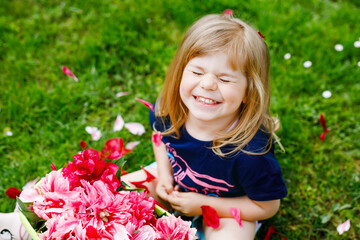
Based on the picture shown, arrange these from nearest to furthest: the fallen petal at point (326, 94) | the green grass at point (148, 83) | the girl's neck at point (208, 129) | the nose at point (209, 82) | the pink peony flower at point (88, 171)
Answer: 1. the pink peony flower at point (88, 171)
2. the nose at point (209, 82)
3. the girl's neck at point (208, 129)
4. the green grass at point (148, 83)
5. the fallen petal at point (326, 94)

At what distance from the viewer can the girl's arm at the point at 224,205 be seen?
1.68 metres

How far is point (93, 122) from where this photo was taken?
2.38 m

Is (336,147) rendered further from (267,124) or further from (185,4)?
(185,4)

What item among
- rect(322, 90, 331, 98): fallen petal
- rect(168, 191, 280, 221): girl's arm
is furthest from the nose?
rect(322, 90, 331, 98): fallen petal

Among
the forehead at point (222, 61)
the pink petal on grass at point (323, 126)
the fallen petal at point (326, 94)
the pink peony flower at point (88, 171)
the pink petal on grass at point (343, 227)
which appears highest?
the forehead at point (222, 61)

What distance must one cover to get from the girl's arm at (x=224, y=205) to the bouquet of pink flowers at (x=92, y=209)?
0.39 meters

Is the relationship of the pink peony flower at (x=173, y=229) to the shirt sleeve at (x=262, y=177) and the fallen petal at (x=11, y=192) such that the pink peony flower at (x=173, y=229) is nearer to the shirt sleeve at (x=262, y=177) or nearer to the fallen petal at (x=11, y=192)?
the shirt sleeve at (x=262, y=177)

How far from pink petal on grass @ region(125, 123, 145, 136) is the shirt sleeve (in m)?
0.89

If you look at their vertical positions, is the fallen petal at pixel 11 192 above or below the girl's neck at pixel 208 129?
below

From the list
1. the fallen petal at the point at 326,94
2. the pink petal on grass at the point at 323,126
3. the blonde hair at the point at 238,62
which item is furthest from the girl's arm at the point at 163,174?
the fallen petal at the point at 326,94

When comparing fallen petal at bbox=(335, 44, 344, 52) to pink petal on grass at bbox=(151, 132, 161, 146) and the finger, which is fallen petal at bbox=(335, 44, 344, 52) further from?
the finger

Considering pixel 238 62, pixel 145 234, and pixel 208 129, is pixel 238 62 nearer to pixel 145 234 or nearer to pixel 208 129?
pixel 208 129

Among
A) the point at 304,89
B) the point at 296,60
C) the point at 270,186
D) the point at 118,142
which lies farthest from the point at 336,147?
the point at 118,142

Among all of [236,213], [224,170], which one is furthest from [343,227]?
[224,170]
